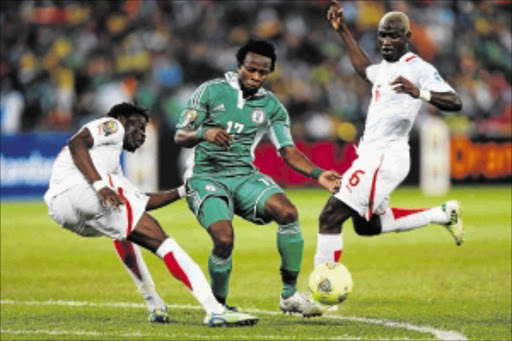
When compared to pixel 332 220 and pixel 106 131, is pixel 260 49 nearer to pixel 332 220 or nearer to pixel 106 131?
pixel 106 131

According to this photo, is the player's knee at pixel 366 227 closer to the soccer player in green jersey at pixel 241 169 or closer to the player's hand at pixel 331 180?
the soccer player in green jersey at pixel 241 169

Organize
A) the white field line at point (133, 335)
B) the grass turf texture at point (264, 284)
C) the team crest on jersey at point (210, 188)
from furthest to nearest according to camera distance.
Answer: the team crest on jersey at point (210, 188) → the grass turf texture at point (264, 284) → the white field line at point (133, 335)

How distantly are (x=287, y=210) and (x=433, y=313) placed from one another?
1403mm

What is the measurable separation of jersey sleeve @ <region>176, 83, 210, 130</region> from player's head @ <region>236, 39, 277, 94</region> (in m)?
0.30

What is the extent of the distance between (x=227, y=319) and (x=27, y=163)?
1379 cm

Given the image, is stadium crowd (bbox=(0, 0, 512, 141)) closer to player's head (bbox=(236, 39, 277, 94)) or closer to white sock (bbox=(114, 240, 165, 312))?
white sock (bbox=(114, 240, 165, 312))

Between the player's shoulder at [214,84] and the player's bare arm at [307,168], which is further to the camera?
the player's shoulder at [214,84]

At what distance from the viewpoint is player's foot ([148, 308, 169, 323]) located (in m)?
7.73

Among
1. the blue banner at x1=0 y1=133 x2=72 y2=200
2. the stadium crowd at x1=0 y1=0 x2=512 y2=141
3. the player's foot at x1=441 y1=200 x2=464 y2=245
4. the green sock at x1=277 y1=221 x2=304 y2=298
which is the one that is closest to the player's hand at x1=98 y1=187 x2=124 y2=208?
the green sock at x1=277 y1=221 x2=304 y2=298

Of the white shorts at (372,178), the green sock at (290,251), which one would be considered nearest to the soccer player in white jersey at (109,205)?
the green sock at (290,251)

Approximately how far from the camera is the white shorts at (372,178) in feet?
27.9

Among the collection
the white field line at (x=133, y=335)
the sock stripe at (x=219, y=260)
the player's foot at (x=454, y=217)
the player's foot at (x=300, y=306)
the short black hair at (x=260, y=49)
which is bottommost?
the player's foot at (x=300, y=306)

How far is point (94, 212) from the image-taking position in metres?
7.34

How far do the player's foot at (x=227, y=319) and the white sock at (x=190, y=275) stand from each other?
0.03 m
